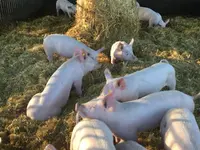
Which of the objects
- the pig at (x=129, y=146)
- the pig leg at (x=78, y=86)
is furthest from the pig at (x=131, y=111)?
the pig leg at (x=78, y=86)

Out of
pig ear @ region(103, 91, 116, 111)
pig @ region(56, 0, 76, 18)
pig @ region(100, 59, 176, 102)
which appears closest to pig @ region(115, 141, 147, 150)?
pig ear @ region(103, 91, 116, 111)

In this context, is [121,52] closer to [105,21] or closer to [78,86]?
[105,21]

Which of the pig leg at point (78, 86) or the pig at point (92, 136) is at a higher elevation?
the pig at point (92, 136)

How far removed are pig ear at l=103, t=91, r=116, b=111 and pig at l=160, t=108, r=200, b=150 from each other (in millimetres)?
526

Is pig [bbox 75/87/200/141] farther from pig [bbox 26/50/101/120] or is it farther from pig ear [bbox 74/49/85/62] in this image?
pig ear [bbox 74/49/85/62]

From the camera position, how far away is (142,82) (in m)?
4.43

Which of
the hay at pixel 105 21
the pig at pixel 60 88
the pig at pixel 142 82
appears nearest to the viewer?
the pig at pixel 142 82

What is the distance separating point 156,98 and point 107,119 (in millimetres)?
607

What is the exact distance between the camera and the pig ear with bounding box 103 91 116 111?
3600mm

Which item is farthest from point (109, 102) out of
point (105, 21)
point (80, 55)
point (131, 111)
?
point (105, 21)

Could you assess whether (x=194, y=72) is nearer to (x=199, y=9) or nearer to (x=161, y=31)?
(x=161, y=31)

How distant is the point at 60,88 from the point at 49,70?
0.96 metres

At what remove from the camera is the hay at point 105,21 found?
5.88m

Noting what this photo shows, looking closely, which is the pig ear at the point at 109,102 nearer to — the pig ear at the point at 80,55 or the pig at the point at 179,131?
the pig at the point at 179,131
